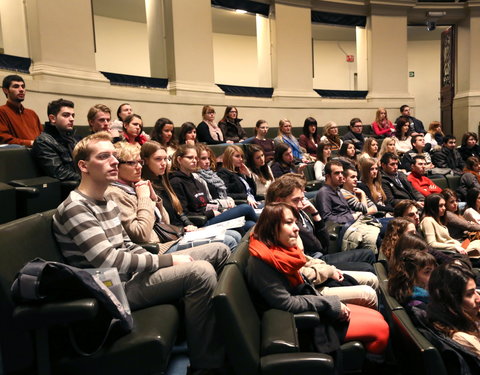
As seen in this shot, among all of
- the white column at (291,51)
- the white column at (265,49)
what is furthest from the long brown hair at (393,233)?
the white column at (265,49)

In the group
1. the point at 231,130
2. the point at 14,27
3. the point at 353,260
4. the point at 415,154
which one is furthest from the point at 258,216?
the point at 14,27

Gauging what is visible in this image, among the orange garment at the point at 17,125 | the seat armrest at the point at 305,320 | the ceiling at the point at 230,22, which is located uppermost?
the ceiling at the point at 230,22

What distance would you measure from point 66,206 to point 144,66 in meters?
8.83

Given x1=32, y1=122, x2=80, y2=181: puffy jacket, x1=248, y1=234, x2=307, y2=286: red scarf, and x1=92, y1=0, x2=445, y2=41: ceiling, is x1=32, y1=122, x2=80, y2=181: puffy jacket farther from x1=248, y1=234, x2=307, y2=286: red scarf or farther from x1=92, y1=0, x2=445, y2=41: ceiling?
x1=92, y1=0, x2=445, y2=41: ceiling

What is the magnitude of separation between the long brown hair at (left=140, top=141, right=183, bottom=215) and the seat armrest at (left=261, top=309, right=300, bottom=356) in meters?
1.29

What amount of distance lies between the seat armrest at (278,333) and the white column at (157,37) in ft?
18.2

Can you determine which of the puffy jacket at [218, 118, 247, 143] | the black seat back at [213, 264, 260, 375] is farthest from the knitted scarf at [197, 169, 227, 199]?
the puffy jacket at [218, 118, 247, 143]

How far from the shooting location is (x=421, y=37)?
451 inches

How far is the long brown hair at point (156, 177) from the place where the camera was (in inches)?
102

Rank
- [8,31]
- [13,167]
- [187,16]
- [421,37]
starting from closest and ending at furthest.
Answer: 1. [13,167]
2. [8,31]
3. [187,16]
4. [421,37]

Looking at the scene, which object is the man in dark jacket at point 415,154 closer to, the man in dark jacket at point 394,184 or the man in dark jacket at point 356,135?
the man in dark jacket at point 356,135

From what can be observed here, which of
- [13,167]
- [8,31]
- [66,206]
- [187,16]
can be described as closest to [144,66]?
[187,16]

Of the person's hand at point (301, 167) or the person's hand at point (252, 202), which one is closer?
the person's hand at point (252, 202)

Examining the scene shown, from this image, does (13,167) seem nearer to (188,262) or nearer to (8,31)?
(188,262)
